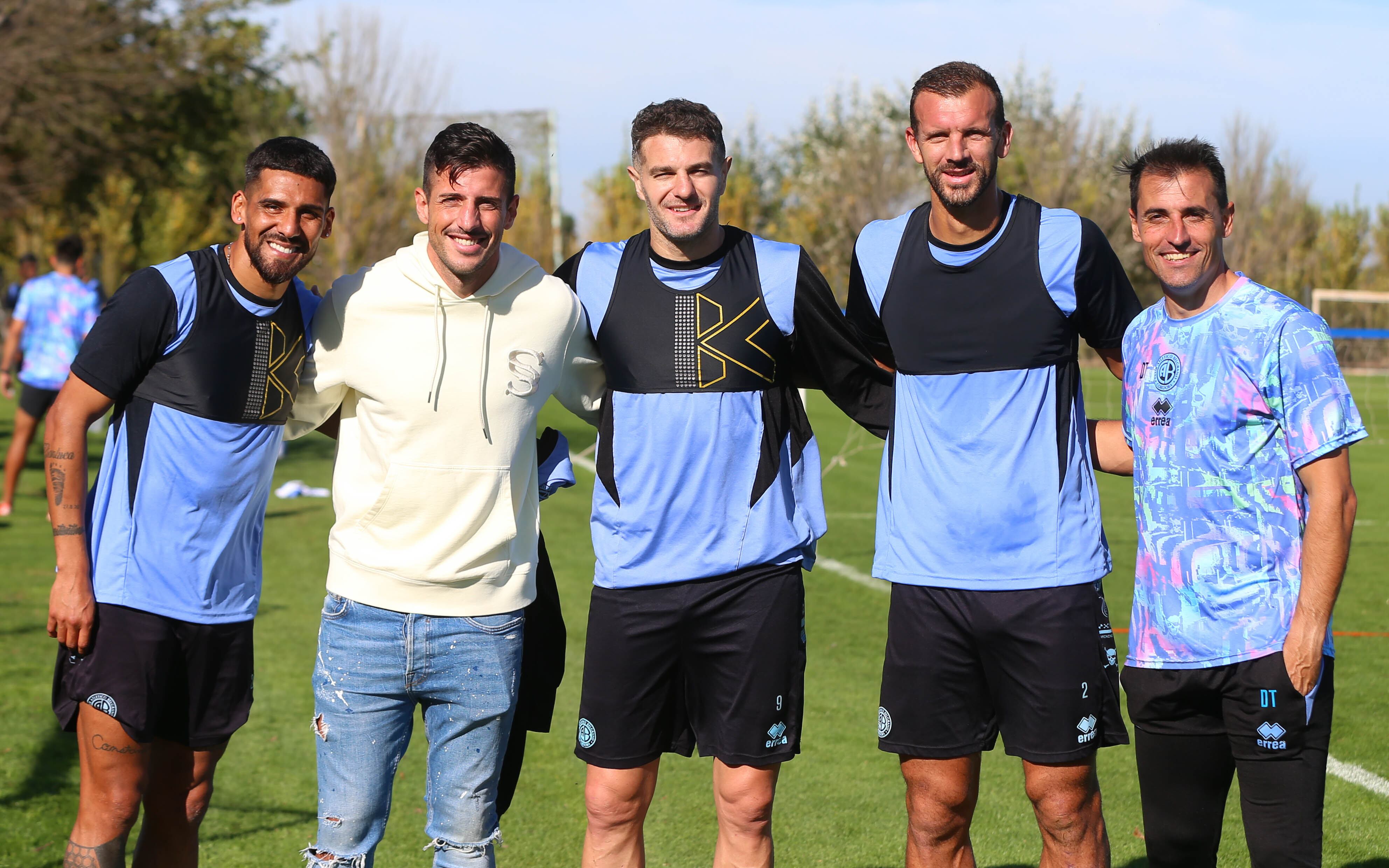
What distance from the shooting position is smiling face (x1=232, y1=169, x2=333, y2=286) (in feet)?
11.7

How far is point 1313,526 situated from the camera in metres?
3.16

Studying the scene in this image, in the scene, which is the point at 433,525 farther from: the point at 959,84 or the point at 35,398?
the point at 35,398

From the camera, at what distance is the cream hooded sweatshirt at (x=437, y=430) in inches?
135

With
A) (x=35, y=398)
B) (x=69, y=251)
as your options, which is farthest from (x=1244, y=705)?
(x=69, y=251)

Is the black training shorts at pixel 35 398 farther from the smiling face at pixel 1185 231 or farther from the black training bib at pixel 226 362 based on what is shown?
the smiling face at pixel 1185 231

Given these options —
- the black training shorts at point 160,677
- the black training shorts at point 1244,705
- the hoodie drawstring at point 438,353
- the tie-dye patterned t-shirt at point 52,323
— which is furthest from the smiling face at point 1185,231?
the tie-dye patterned t-shirt at point 52,323

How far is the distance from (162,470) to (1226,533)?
2.85 metres

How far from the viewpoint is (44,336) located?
12.4 metres

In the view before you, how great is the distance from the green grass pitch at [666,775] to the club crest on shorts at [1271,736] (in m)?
1.64

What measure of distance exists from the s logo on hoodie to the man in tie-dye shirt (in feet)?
5.36

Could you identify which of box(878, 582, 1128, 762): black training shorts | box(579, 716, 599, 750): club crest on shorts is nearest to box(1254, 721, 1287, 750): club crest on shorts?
box(878, 582, 1128, 762): black training shorts

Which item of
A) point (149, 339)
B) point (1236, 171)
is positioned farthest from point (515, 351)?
point (1236, 171)

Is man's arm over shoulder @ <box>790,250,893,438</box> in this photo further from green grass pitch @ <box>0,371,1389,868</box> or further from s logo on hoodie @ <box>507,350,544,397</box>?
green grass pitch @ <box>0,371,1389,868</box>

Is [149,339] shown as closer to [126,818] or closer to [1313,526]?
A: [126,818]
